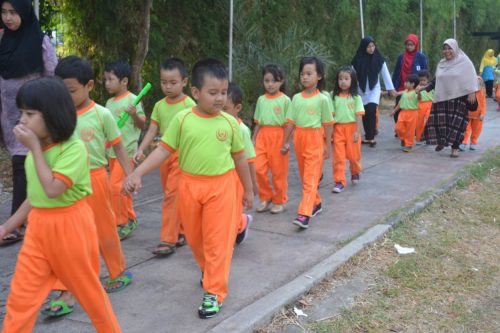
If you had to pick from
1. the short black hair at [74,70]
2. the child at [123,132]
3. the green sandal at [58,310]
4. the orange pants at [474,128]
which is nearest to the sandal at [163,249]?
the child at [123,132]

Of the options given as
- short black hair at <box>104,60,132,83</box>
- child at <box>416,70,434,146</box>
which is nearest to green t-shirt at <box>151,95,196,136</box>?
short black hair at <box>104,60,132,83</box>

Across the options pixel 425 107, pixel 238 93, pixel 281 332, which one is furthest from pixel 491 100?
pixel 281 332

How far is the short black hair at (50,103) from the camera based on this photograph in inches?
109

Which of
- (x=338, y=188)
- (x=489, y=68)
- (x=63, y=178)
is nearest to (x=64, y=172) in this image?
(x=63, y=178)

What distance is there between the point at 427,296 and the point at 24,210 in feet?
8.86

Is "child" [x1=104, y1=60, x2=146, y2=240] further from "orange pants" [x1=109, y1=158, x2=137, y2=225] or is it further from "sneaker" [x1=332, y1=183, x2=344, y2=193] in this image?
"sneaker" [x1=332, y1=183, x2=344, y2=193]

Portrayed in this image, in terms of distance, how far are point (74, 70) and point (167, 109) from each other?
1.23 m

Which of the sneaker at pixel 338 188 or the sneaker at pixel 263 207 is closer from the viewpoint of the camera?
the sneaker at pixel 263 207

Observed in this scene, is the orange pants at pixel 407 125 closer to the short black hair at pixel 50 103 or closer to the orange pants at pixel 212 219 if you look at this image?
the orange pants at pixel 212 219

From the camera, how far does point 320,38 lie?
43.9 feet

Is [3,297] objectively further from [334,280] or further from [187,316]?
[334,280]

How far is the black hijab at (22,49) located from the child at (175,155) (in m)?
1.13

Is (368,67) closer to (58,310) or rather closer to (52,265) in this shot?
(58,310)

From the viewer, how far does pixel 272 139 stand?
614 centimetres
